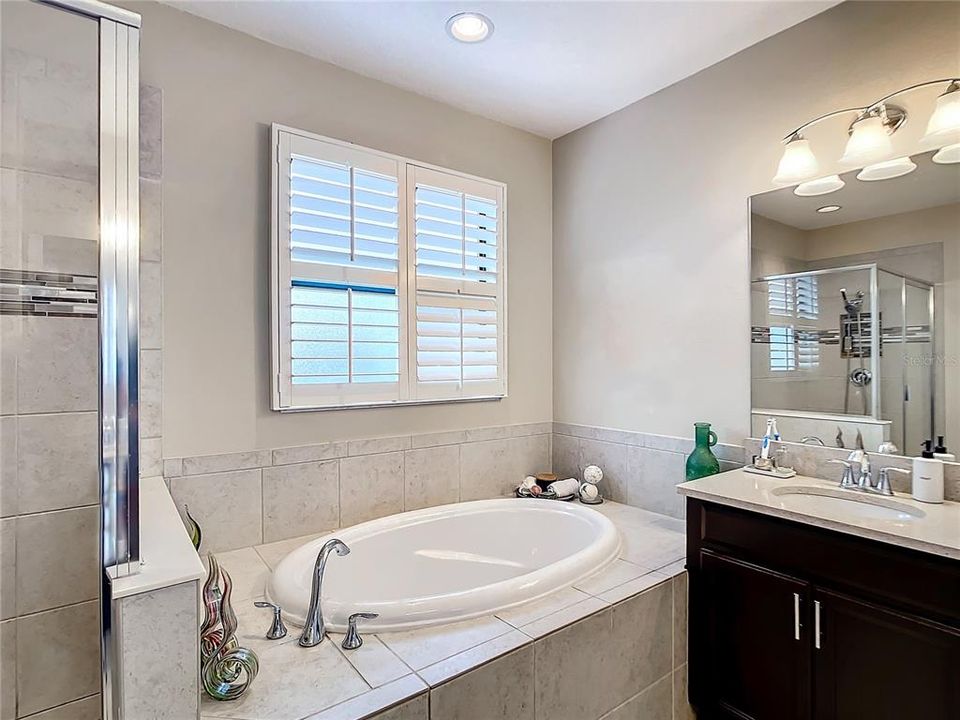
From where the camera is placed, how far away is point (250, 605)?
1688mm

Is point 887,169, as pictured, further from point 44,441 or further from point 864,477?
point 44,441

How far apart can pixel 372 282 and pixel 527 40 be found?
1.19 meters

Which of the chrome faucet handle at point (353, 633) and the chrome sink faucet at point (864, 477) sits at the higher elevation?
the chrome sink faucet at point (864, 477)

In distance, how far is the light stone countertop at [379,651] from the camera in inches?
47.9

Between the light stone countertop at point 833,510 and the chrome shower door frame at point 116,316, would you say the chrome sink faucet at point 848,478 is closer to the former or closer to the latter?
the light stone countertop at point 833,510

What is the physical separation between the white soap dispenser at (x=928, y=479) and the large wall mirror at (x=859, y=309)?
0.10 meters

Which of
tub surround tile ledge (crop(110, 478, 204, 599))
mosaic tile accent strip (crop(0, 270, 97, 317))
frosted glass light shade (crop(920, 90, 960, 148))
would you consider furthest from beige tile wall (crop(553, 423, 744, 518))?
mosaic tile accent strip (crop(0, 270, 97, 317))

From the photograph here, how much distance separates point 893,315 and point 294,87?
8.06ft

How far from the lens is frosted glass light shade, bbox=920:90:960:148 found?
1676 mm

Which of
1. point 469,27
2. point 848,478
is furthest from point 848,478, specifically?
point 469,27

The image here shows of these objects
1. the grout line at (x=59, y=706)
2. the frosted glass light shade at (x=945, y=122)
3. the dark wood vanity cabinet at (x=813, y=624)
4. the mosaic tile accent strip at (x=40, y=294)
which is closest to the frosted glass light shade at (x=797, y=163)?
the frosted glass light shade at (x=945, y=122)

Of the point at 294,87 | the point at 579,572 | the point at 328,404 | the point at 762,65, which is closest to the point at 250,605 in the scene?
the point at 328,404

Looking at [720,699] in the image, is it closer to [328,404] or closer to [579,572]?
[579,572]

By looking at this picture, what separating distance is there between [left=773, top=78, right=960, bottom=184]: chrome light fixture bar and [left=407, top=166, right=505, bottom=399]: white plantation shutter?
1361 mm
